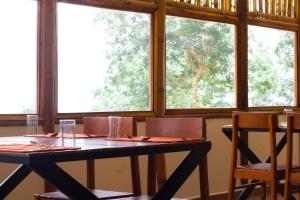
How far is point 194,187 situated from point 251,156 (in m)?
1.04

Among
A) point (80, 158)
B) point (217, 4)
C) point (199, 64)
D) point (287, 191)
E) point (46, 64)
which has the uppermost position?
point (217, 4)

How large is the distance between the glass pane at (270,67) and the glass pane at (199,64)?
0.41m

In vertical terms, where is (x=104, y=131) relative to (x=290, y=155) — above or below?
above

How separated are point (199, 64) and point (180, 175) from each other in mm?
3337

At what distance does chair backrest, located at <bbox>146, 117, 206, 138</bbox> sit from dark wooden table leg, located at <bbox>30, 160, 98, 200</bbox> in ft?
3.19

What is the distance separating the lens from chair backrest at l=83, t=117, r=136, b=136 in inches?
134

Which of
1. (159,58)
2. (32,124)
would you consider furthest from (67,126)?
(159,58)

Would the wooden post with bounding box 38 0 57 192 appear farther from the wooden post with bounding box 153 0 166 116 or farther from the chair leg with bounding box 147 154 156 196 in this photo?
the chair leg with bounding box 147 154 156 196

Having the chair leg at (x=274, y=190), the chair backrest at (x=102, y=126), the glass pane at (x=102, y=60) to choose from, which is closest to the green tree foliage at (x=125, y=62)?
the glass pane at (x=102, y=60)

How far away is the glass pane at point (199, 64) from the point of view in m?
5.70

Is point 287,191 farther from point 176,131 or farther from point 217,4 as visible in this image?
point 217,4

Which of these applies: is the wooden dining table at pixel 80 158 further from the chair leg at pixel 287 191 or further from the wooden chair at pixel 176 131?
the chair leg at pixel 287 191

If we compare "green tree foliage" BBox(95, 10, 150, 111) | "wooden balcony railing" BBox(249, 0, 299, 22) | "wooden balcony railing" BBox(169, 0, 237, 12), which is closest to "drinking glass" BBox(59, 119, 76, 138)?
"green tree foliage" BBox(95, 10, 150, 111)

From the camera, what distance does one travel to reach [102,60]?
16.6 ft
